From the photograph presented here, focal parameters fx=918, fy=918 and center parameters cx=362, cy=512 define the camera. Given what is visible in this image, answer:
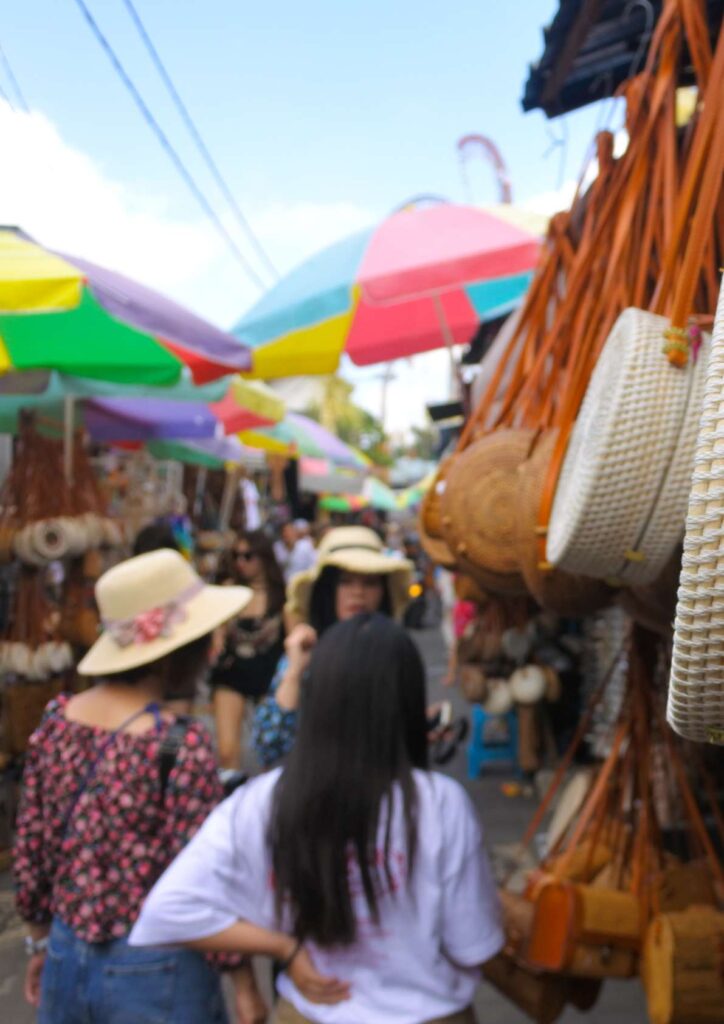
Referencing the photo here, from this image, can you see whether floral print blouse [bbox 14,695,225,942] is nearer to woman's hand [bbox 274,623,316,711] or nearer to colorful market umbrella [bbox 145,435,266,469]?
woman's hand [bbox 274,623,316,711]

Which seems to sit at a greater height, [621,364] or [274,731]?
[621,364]

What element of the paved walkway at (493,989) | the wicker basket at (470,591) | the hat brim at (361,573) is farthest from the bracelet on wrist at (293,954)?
the wicker basket at (470,591)

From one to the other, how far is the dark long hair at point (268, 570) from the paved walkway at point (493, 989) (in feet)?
5.44

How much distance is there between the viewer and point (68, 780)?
74.0 inches

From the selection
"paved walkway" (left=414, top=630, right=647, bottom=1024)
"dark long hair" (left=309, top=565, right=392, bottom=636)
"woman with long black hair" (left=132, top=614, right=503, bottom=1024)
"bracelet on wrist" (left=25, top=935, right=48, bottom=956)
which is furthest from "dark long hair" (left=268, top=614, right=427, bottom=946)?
"paved walkway" (left=414, top=630, right=647, bottom=1024)

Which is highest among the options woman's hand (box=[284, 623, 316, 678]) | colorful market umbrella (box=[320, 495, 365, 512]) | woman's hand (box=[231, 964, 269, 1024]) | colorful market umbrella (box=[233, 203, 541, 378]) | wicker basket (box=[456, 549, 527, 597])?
colorful market umbrella (box=[233, 203, 541, 378])

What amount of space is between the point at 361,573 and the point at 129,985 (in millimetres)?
1847

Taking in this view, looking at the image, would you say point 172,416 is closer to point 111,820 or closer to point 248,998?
point 111,820

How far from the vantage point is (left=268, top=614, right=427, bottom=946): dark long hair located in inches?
60.4

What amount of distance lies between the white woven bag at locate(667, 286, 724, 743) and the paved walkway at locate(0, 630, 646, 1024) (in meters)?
1.15

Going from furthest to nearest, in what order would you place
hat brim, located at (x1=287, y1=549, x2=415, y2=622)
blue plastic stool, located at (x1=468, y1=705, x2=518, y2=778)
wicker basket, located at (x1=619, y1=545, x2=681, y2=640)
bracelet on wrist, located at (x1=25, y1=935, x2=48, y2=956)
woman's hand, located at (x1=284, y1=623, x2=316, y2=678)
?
1. blue plastic stool, located at (x1=468, y1=705, x2=518, y2=778)
2. hat brim, located at (x1=287, y1=549, x2=415, y2=622)
3. woman's hand, located at (x1=284, y1=623, x2=316, y2=678)
4. bracelet on wrist, located at (x1=25, y1=935, x2=48, y2=956)
5. wicker basket, located at (x1=619, y1=545, x2=681, y2=640)

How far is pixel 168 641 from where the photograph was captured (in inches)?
83.0

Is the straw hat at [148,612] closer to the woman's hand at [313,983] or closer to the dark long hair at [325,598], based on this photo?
the woman's hand at [313,983]

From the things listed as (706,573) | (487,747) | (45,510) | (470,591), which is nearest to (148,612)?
(706,573)
